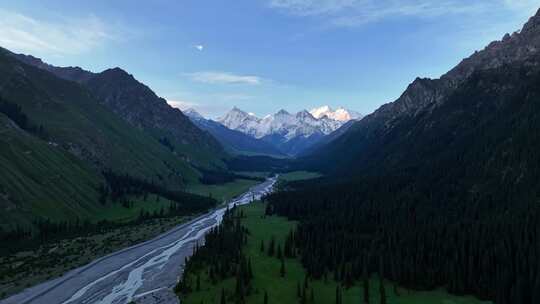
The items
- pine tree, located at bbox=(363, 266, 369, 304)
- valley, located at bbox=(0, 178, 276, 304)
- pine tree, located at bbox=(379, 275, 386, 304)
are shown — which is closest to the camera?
pine tree, located at bbox=(379, 275, 386, 304)

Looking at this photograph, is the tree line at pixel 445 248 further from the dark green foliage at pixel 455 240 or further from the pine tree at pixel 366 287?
the pine tree at pixel 366 287

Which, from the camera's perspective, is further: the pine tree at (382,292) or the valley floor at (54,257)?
the valley floor at (54,257)

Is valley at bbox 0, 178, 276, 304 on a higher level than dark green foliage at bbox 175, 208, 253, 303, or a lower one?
lower

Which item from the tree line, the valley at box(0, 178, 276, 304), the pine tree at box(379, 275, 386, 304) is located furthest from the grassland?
the valley at box(0, 178, 276, 304)

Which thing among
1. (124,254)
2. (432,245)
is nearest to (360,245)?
(432,245)

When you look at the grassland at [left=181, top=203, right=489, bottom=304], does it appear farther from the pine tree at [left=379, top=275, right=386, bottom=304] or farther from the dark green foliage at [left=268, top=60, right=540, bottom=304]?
the dark green foliage at [left=268, top=60, right=540, bottom=304]

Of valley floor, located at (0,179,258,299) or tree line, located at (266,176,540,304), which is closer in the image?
tree line, located at (266,176,540,304)

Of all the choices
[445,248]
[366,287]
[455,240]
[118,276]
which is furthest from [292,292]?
[455,240]

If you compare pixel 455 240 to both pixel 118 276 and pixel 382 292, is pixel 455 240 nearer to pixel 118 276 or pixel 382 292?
pixel 382 292

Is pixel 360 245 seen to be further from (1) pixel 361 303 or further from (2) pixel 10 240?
(2) pixel 10 240

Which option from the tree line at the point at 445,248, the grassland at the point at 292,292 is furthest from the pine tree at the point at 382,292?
the tree line at the point at 445,248

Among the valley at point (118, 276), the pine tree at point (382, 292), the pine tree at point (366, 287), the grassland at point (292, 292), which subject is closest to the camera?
the pine tree at point (382, 292)
